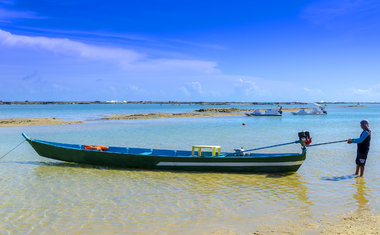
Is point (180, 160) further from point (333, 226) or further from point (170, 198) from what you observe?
point (333, 226)

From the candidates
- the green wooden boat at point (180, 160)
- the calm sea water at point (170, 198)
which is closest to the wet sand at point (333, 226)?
the calm sea water at point (170, 198)

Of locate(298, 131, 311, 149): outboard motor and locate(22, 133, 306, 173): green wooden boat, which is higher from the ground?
locate(298, 131, 311, 149): outboard motor

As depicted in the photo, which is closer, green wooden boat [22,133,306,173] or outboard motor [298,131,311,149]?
outboard motor [298,131,311,149]

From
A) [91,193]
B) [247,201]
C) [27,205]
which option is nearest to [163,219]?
[247,201]

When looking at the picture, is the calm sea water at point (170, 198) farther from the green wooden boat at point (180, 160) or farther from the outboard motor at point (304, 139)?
the outboard motor at point (304, 139)

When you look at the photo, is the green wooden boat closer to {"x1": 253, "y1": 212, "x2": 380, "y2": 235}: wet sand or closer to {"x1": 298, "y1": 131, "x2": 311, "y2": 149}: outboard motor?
{"x1": 298, "y1": 131, "x2": 311, "y2": 149}: outboard motor

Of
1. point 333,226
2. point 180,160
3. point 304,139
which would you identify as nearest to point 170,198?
point 180,160

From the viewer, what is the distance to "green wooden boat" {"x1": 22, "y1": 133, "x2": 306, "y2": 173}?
39.2 ft

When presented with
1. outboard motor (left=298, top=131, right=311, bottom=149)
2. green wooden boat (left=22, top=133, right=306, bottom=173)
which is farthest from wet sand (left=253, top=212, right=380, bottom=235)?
outboard motor (left=298, top=131, right=311, bottom=149)

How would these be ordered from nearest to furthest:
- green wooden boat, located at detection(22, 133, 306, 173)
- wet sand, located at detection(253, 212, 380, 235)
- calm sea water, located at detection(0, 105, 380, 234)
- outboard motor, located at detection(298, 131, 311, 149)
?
wet sand, located at detection(253, 212, 380, 235) < calm sea water, located at detection(0, 105, 380, 234) < outboard motor, located at detection(298, 131, 311, 149) < green wooden boat, located at detection(22, 133, 306, 173)

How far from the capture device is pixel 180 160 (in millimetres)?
12664

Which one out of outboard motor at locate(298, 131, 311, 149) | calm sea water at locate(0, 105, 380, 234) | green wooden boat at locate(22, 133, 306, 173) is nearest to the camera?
calm sea water at locate(0, 105, 380, 234)

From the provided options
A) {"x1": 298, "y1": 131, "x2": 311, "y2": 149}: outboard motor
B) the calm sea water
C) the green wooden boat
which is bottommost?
the calm sea water

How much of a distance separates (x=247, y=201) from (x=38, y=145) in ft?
34.5
